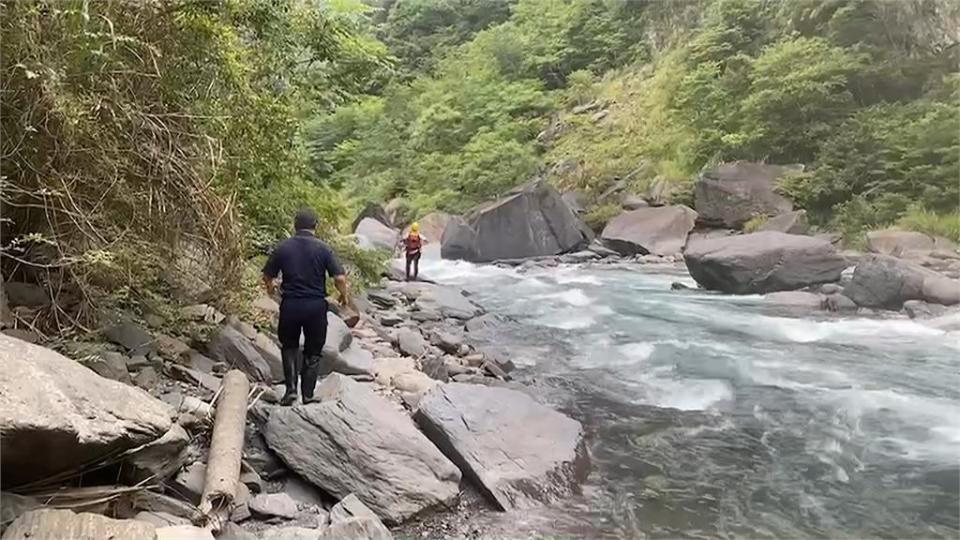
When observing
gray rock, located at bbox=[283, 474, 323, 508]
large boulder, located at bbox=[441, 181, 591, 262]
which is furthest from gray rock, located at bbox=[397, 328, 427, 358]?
large boulder, located at bbox=[441, 181, 591, 262]

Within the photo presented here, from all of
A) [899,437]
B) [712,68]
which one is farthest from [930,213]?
[899,437]

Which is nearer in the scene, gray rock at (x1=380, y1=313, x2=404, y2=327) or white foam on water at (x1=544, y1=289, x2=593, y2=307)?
gray rock at (x1=380, y1=313, x2=404, y2=327)

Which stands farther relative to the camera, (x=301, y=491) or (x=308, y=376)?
(x=308, y=376)

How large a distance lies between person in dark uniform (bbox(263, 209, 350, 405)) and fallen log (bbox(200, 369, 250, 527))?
0.38 meters

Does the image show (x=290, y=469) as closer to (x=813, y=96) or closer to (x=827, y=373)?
(x=827, y=373)

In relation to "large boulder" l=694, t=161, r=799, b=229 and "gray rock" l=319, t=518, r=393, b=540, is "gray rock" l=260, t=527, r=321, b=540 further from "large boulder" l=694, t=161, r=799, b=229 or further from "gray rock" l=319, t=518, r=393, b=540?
"large boulder" l=694, t=161, r=799, b=229

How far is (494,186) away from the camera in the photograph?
971 inches

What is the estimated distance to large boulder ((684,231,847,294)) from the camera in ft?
40.8

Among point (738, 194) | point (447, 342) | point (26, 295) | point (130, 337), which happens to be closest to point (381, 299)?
point (447, 342)

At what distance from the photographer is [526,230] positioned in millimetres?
18953

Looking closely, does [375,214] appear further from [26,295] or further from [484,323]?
[26,295]

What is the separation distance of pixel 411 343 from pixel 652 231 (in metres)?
11.0

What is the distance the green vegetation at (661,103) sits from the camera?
16.0m

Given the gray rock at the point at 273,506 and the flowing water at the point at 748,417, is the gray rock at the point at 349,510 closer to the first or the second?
the gray rock at the point at 273,506
